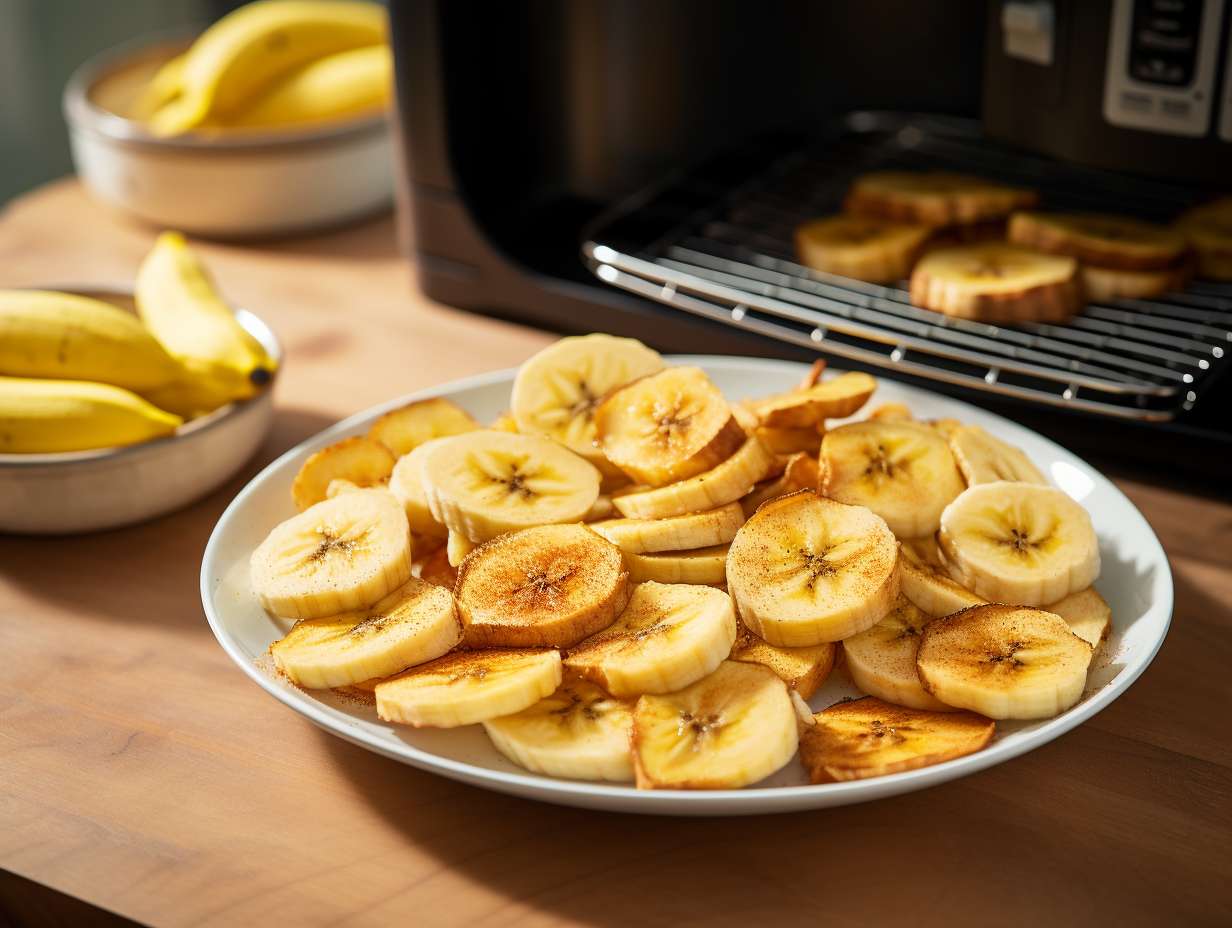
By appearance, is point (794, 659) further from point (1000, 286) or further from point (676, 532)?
point (1000, 286)

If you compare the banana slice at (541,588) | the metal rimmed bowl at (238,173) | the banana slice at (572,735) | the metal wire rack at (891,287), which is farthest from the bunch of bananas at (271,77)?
the banana slice at (572,735)

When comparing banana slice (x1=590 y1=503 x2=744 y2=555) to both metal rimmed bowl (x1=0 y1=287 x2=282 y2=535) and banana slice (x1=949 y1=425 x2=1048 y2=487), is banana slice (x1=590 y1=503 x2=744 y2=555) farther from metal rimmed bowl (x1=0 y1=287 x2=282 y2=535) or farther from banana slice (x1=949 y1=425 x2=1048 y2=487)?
metal rimmed bowl (x1=0 y1=287 x2=282 y2=535)

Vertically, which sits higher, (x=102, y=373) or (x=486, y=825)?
(x=102, y=373)

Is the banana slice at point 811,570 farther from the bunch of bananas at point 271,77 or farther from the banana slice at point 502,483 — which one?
the bunch of bananas at point 271,77

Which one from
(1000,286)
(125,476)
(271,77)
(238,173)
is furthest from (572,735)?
(271,77)

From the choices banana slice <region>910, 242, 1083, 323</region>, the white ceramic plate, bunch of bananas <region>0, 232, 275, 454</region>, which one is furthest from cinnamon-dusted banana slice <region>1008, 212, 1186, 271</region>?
bunch of bananas <region>0, 232, 275, 454</region>

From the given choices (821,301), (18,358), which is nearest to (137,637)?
(18,358)

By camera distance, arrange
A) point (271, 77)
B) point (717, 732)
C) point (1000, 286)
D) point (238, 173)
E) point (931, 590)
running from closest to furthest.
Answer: point (717, 732), point (931, 590), point (1000, 286), point (238, 173), point (271, 77)
